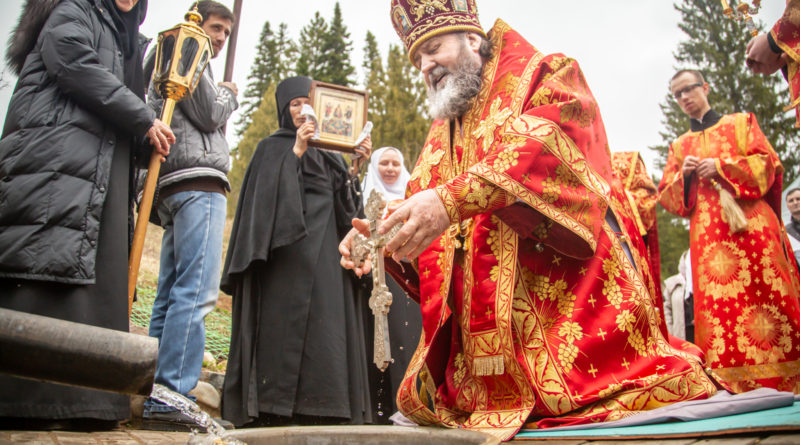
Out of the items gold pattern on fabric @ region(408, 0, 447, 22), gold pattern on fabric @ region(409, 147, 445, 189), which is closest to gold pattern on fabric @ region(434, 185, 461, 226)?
gold pattern on fabric @ region(409, 147, 445, 189)

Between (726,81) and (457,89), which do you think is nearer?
(457,89)

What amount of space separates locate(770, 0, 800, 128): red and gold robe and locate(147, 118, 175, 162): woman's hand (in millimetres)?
3353

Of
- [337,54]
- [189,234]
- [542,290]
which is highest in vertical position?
[337,54]

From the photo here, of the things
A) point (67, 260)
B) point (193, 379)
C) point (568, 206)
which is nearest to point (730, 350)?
point (568, 206)

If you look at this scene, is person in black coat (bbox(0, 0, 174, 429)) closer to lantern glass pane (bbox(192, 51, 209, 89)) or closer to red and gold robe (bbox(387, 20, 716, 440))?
lantern glass pane (bbox(192, 51, 209, 89))

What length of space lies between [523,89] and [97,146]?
85.9 inches

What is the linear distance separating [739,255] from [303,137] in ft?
11.9

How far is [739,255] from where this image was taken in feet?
15.5

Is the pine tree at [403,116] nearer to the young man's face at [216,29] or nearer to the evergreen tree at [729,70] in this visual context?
the evergreen tree at [729,70]

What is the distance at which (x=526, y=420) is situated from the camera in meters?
Answer: 2.18

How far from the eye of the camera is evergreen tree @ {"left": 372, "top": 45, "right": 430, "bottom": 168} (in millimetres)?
20672

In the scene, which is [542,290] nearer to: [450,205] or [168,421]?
[450,205]

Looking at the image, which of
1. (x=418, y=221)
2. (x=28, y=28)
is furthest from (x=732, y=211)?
(x=28, y=28)

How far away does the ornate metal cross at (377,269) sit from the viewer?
7.07 feet
